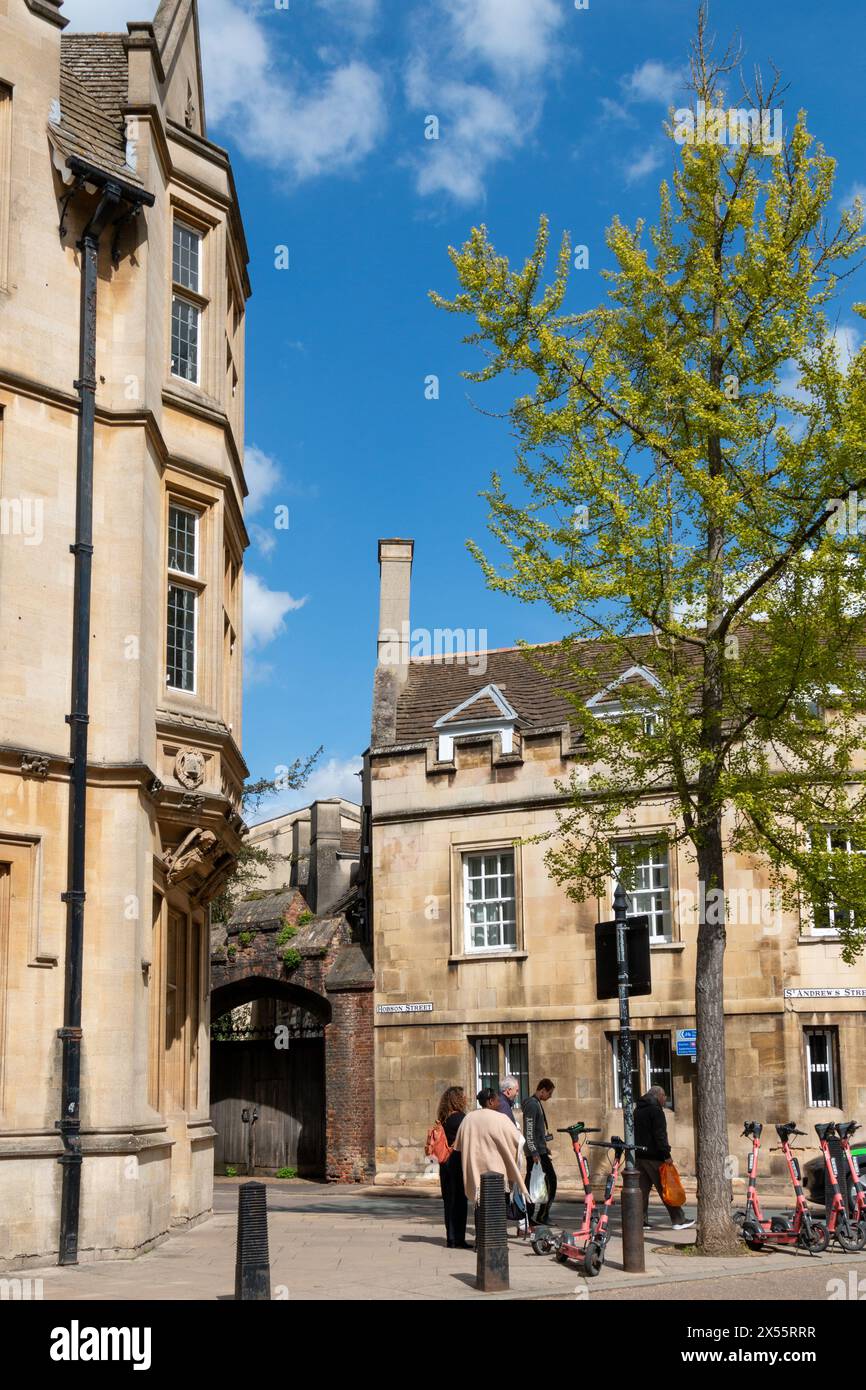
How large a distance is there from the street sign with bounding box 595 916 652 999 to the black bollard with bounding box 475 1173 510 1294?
10.2ft

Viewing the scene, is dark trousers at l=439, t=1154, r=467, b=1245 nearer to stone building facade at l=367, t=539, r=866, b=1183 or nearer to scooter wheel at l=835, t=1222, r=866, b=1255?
scooter wheel at l=835, t=1222, r=866, b=1255

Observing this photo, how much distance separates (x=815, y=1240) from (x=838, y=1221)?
0.43 meters

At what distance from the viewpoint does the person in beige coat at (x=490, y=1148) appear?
14.3 metres

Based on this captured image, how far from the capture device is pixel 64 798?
14.5 m

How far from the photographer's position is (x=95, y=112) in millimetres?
16141

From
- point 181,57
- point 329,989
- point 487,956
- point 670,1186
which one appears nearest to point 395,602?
point 329,989

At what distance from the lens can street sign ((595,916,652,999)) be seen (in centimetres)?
1471

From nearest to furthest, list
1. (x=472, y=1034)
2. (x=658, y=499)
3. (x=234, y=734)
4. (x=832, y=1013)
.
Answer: (x=658, y=499) < (x=234, y=734) < (x=832, y=1013) < (x=472, y=1034)

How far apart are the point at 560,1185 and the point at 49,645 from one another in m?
16.3

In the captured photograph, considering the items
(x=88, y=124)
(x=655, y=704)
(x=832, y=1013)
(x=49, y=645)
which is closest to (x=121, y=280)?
(x=88, y=124)

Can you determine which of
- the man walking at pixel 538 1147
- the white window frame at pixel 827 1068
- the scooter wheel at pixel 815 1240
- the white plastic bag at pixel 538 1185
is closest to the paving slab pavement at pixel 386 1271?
the scooter wheel at pixel 815 1240

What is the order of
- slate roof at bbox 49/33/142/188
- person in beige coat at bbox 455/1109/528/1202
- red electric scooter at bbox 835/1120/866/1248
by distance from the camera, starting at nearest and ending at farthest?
person in beige coat at bbox 455/1109/528/1202
red electric scooter at bbox 835/1120/866/1248
slate roof at bbox 49/33/142/188

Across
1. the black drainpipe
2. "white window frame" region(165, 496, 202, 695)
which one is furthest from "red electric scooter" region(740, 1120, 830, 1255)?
"white window frame" region(165, 496, 202, 695)

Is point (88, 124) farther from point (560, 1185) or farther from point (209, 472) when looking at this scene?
point (560, 1185)
